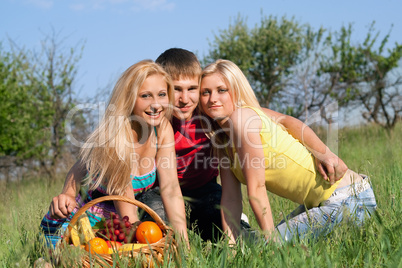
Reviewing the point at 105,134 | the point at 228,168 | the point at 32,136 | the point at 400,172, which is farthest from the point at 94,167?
the point at 32,136

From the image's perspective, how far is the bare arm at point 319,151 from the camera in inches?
120

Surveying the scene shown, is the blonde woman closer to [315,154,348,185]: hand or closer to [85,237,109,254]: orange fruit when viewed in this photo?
[85,237,109,254]: orange fruit

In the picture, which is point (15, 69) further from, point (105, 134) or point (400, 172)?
point (400, 172)

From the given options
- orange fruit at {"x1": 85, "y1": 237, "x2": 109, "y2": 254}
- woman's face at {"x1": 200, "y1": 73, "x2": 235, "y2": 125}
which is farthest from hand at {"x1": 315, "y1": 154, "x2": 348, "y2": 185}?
orange fruit at {"x1": 85, "y1": 237, "x2": 109, "y2": 254}

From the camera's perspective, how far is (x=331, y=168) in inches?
119

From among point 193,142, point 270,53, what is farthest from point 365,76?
point 193,142

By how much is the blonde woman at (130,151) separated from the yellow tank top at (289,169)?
2.02 feet

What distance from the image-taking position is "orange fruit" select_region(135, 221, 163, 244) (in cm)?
245

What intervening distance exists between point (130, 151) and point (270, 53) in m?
12.4

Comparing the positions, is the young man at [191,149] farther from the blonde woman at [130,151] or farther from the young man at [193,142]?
the blonde woman at [130,151]

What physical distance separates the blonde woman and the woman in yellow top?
40cm

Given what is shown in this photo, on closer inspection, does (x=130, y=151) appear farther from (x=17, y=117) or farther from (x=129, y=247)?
(x=17, y=117)

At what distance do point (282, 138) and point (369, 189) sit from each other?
75 centimetres

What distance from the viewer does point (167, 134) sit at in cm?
344
